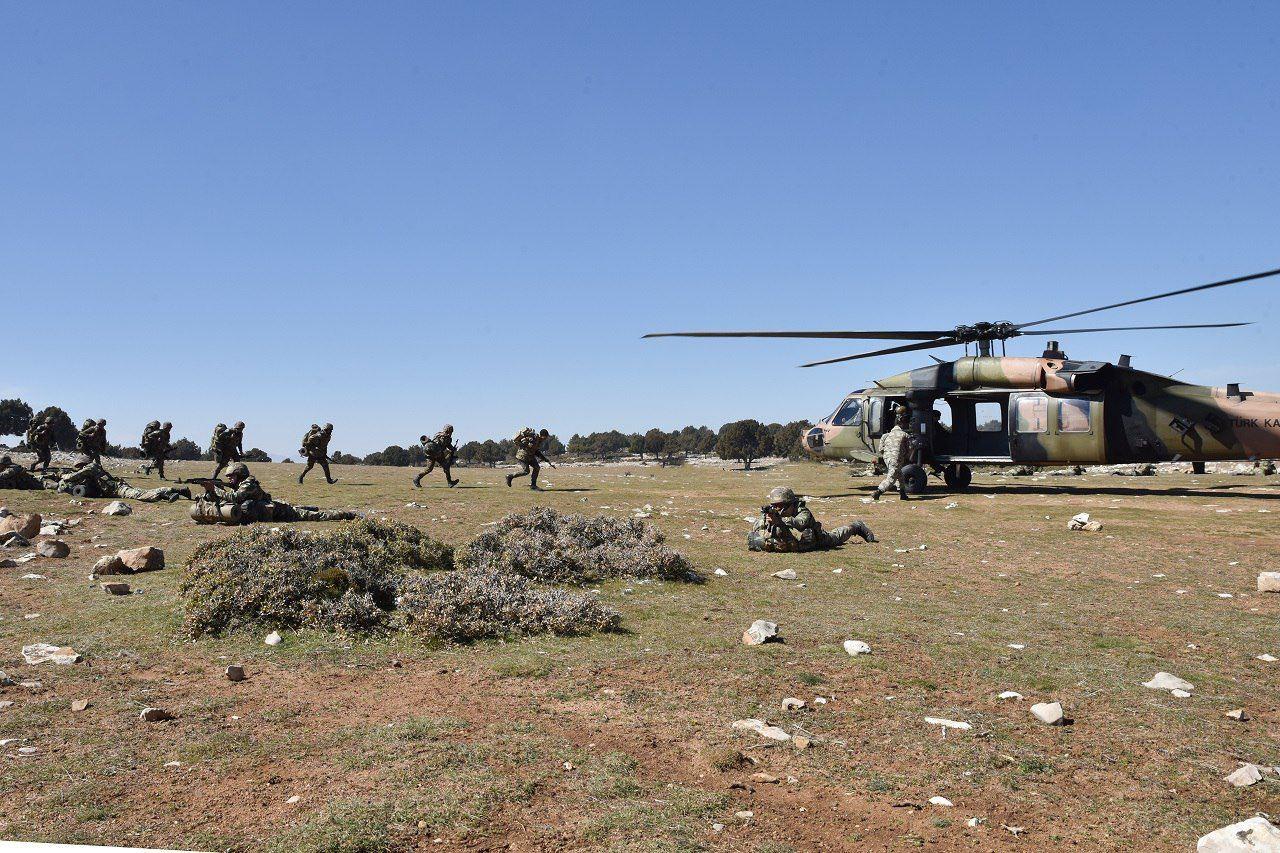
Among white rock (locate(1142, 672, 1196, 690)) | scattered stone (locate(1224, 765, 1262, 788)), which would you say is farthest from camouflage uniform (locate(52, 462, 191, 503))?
scattered stone (locate(1224, 765, 1262, 788))

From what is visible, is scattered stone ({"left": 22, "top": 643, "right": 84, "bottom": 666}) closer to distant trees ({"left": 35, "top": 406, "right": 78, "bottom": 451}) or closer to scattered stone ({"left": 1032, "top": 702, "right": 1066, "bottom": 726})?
scattered stone ({"left": 1032, "top": 702, "right": 1066, "bottom": 726})

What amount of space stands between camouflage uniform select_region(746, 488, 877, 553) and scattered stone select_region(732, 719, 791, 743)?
21.8 ft

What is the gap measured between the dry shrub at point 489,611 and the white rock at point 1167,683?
4.23 metres

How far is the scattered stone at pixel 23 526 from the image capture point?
1090 cm

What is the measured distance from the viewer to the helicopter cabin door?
17641mm

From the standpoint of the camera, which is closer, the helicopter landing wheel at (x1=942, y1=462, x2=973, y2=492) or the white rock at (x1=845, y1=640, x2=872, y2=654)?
the white rock at (x1=845, y1=640, x2=872, y2=654)

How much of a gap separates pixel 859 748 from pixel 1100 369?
54.5 feet

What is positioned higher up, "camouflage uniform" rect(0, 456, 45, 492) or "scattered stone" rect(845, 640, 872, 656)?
"camouflage uniform" rect(0, 456, 45, 492)

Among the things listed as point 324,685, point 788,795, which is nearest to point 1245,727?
point 788,795

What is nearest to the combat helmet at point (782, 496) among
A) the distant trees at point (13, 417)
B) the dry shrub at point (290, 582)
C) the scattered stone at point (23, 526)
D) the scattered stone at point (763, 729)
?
the dry shrub at point (290, 582)

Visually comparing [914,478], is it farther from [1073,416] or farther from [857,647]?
[857,647]

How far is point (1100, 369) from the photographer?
17312mm

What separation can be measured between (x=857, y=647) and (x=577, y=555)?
13.6ft

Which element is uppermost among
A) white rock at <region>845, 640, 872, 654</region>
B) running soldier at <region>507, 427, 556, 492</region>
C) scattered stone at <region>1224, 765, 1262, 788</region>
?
running soldier at <region>507, 427, 556, 492</region>
